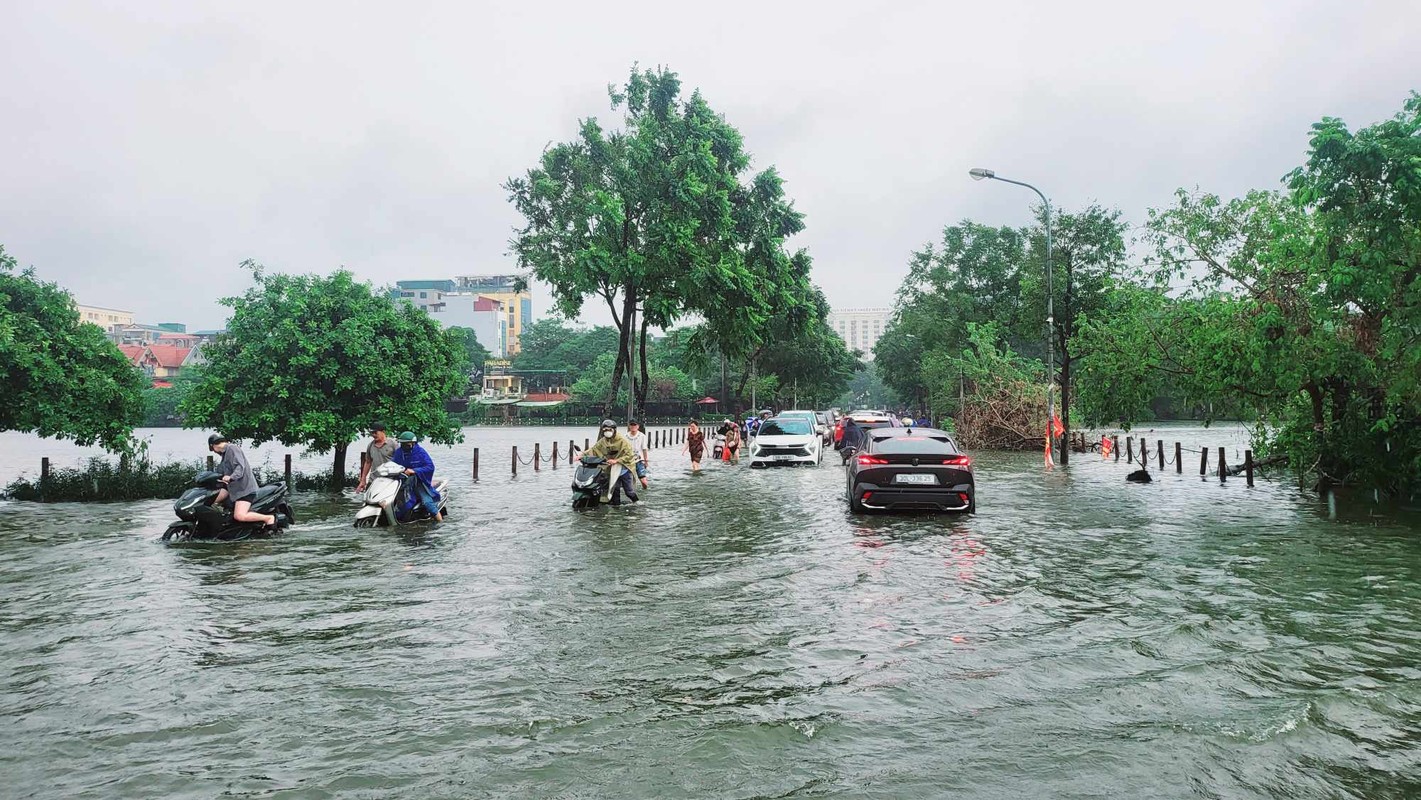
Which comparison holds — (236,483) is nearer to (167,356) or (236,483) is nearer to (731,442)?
(731,442)

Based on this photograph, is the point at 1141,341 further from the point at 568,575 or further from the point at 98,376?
the point at 98,376

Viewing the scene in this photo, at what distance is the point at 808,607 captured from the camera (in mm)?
8484

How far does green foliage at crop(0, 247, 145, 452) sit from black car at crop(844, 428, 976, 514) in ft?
50.7

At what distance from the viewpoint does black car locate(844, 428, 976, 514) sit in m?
15.5

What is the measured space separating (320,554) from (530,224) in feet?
89.5

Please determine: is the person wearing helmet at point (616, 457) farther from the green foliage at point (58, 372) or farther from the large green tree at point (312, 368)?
the green foliage at point (58, 372)

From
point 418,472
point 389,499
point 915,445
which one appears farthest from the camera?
point 915,445

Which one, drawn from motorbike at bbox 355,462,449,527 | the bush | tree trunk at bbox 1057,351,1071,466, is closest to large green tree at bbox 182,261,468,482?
the bush

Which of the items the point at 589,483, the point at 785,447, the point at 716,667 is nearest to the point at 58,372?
the point at 589,483

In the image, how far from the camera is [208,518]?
42.8 ft

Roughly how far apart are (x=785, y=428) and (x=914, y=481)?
15.7 meters

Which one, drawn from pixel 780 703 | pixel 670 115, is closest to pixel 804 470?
pixel 670 115

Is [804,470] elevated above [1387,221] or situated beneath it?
situated beneath

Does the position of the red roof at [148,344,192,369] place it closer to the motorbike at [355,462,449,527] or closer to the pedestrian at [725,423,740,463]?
the pedestrian at [725,423,740,463]
